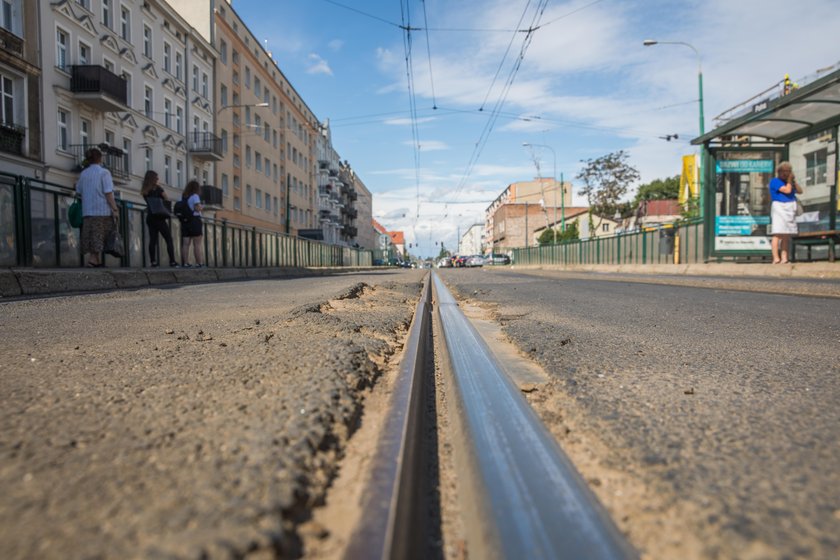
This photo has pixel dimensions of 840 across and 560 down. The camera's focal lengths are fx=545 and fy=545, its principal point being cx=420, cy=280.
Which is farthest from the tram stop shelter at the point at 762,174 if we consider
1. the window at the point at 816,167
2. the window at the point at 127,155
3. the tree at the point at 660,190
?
the tree at the point at 660,190

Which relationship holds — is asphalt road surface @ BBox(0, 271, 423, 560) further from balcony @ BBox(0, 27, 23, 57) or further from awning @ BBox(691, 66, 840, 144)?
balcony @ BBox(0, 27, 23, 57)

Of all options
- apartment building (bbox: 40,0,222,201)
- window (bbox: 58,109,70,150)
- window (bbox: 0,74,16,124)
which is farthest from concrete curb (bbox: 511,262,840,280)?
window (bbox: 58,109,70,150)

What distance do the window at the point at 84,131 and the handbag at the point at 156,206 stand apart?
15954mm

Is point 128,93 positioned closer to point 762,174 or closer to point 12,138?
point 12,138

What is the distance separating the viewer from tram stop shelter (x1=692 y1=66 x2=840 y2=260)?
12.2 meters

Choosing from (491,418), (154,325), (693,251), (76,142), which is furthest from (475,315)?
(76,142)

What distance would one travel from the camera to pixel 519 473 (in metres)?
1.29

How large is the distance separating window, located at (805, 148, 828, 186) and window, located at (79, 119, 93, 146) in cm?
2550

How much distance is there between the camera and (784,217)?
10.7m

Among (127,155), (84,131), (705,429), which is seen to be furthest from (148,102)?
(705,429)

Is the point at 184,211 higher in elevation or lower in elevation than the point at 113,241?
higher

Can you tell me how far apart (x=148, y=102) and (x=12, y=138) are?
34.5 ft

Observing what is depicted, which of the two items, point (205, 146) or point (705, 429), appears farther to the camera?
point (205, 146)

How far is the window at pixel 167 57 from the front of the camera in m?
30.0
